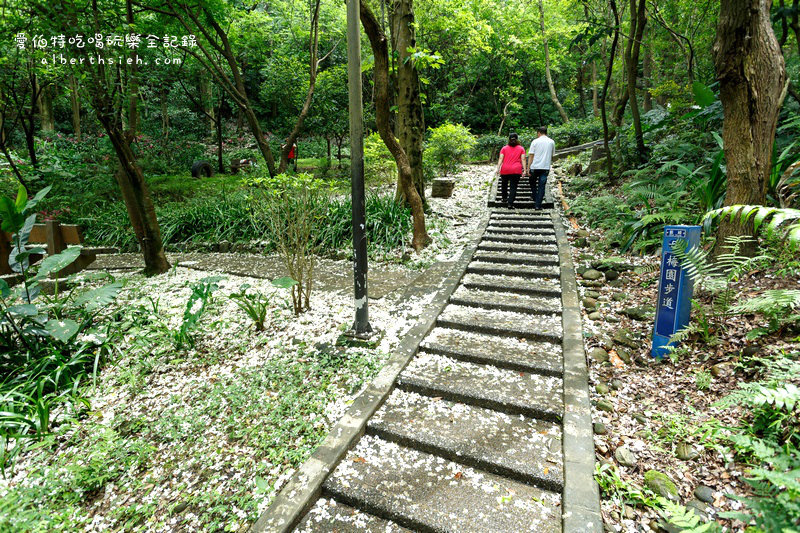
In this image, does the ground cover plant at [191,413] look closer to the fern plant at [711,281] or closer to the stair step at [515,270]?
the stair step at [515,270]

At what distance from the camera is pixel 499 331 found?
3.59 metres

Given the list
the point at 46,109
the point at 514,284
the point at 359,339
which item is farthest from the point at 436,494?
the point at 46,109

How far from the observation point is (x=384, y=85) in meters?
4.86

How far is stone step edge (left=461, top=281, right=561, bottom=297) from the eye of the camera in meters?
4.23

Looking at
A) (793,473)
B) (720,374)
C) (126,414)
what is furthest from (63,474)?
(720,374)

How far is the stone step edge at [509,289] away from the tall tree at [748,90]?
168 centimetres

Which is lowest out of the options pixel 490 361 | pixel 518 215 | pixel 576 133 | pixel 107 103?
pixel 490 361

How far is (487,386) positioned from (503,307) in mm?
1338

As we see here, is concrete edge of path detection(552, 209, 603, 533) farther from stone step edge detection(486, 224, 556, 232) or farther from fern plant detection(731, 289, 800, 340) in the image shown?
stone step edge detection(486, 224, 556, 232)

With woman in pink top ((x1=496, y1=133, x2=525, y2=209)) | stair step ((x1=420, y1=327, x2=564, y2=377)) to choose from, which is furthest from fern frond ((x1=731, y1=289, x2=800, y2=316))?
woman in pink top ((x1=496, y1=133, x2=525, y2=209))

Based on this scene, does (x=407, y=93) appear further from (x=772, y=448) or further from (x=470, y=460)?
(x=772, y=448)

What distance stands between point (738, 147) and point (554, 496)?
3.31 m

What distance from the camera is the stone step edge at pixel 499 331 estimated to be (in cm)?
342

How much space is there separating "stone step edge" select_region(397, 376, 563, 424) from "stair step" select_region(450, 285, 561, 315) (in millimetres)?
1459
